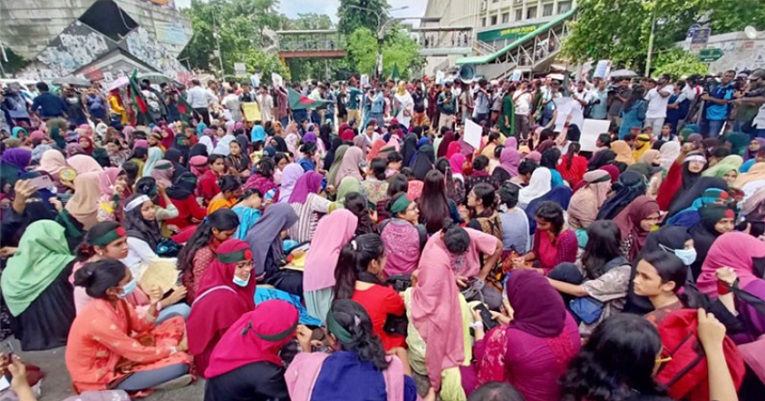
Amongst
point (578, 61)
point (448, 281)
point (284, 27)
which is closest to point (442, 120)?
point (448, 281)

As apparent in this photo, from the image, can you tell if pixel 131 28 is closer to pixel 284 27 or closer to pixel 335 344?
pixel 335 344

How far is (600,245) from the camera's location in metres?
2.88

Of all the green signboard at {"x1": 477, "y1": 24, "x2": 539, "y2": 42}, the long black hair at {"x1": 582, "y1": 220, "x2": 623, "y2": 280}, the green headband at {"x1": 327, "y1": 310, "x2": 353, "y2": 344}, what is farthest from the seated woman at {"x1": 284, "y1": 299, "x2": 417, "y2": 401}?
the green signboard at {"x1": 477, "y1": 24, "x2": 539, "y2": 42}

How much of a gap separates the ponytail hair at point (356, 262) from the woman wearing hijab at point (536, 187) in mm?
2657

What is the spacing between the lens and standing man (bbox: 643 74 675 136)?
9.31 metres

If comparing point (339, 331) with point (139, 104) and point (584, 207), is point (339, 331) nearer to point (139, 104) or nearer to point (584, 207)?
point (584, 207)

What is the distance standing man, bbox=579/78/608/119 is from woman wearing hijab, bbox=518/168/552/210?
7588 mm

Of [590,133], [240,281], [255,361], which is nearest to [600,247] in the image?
[255,361]

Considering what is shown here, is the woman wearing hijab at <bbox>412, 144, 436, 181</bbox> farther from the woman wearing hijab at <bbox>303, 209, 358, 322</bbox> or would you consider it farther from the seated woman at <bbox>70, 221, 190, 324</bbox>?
the seated woman at <bbox>70, 221, 190, 324</bbox>

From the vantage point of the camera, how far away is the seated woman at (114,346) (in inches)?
96.0

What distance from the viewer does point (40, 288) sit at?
3.06 m

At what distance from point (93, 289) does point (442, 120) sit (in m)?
11.4

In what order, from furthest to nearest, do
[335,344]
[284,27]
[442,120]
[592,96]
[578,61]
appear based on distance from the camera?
[284,27] < [578,61] < [442,120] < [592,96] < [335,344]

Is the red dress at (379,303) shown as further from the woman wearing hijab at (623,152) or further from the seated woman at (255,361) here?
the woman wearing hijab at (623,152)
